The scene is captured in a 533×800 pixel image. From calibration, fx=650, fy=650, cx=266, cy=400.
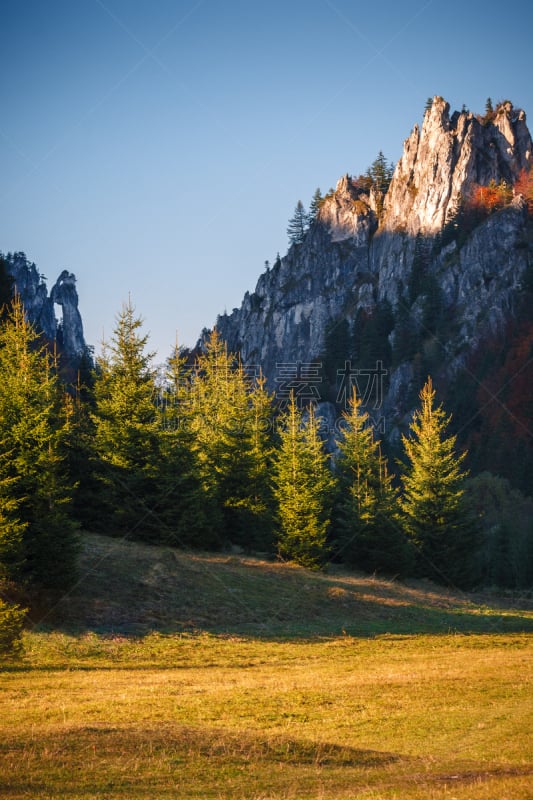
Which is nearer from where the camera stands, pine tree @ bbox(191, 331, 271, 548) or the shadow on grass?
the shadow on grass

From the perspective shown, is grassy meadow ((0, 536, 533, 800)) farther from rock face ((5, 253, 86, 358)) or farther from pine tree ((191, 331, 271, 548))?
rock face ((5, 253, 86, 358))

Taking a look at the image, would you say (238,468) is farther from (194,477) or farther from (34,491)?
(34,491)

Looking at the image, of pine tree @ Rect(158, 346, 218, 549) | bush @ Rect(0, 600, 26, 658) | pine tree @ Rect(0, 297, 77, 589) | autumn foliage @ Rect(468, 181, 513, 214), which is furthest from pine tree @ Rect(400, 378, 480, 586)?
autumn foliage @ Rect(468, 181, 513, 214)

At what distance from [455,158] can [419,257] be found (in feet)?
93.9

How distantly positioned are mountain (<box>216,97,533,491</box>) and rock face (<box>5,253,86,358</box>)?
50.7 metres

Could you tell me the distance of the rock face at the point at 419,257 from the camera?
463 feet

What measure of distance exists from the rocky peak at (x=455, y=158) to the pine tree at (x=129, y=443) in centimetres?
14624

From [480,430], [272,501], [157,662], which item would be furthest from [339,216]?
[157,662]

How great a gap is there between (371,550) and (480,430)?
7820 centimetres

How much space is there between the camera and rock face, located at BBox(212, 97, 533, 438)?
463 ft

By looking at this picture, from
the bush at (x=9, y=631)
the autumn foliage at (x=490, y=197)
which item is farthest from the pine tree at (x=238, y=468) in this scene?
the autumn foliage at (x=490, y=197)

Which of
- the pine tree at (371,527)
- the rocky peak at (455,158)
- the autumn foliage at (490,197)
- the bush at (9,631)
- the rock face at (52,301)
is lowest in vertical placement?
the bush at (9,631)

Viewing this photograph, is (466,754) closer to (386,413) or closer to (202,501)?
(202,501)

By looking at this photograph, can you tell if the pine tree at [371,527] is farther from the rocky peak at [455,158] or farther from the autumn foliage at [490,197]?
the rocky peak at [455,158]
